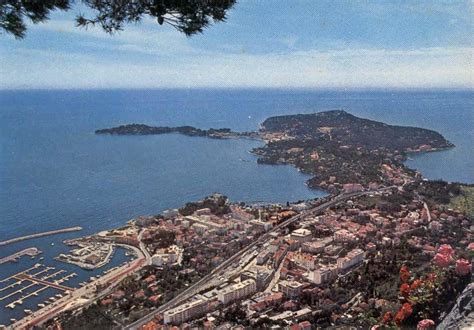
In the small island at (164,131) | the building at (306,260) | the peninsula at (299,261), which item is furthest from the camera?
the small island at (164,131)

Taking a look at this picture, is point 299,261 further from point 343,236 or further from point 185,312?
point 185,312

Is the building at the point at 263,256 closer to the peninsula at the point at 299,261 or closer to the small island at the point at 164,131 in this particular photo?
the peninsula at the point at 299,261

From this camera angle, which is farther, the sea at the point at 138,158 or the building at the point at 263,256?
the sea at the point at 138,158

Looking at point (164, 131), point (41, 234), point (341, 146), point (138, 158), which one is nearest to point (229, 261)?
point (41, 234)

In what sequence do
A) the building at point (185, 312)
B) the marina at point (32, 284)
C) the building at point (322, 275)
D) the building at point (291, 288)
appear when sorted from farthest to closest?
1. the marina at point (32, 284)
2. the building at point (322, 275)
3. the building at point (291, 288)
4. the building at point (185, 312)

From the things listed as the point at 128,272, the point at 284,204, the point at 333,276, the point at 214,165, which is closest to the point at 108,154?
the point at 214,165

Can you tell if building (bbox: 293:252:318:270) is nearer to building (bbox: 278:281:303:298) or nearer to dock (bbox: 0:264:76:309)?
building (bbox: 278:281:303:298)

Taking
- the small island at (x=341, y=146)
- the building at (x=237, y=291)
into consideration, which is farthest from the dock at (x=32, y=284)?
the small island at (x=341, y=146)
